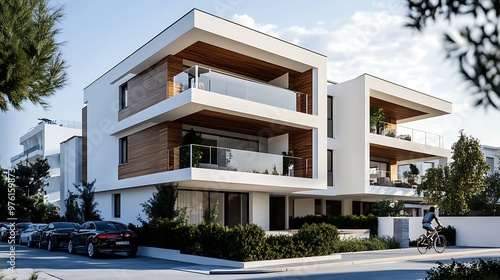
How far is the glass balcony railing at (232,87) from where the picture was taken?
2197 cm

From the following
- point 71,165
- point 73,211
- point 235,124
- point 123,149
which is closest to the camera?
point 235,124

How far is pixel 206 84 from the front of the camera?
72.0 feet

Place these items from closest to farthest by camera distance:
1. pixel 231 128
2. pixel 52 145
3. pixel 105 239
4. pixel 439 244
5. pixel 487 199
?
pixel 105 239, pixel 439 244, pixel 231 128, pixel 487 199, pixel 52 145

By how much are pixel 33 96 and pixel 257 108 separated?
1589 cm

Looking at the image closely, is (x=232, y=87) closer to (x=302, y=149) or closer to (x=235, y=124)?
(x=235, y=124)

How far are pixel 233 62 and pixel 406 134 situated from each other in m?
14.3

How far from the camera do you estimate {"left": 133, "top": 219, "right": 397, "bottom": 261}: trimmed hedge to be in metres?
16.9

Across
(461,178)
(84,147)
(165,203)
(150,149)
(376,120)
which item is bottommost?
(165,203)

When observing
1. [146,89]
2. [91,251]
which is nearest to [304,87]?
[146,89]

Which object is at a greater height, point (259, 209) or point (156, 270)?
point (259, 209)

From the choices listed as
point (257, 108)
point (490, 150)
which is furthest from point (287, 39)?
point (490, 150)

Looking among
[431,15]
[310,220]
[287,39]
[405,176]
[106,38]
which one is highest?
[287,39]

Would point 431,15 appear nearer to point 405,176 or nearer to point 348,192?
point 348,192

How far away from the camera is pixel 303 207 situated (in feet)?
110
